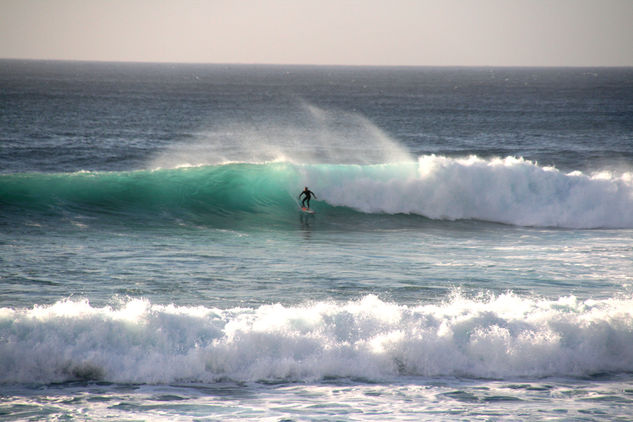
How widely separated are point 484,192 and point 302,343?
1538 centimetres

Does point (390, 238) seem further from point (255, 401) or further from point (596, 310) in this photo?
point (255, 401)

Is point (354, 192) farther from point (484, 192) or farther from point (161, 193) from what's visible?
point (161, 193)

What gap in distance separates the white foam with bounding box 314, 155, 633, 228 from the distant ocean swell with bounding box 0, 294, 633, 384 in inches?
466

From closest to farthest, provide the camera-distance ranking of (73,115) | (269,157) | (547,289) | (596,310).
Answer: (596,310), (547,289), (269,157), (73,115)

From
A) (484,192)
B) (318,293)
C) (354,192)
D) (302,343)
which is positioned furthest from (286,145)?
(302,343)

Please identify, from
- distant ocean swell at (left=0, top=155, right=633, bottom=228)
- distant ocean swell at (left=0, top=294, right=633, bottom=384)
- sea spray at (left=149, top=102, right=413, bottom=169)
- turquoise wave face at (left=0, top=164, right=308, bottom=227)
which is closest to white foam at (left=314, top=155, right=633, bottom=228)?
distant ocean swell at (left=0, top=155, right=633, bottom=228)

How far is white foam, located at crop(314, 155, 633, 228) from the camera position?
76.8ft

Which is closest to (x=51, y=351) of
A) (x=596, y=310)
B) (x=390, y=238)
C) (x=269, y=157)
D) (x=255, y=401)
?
(x=255, y=401)

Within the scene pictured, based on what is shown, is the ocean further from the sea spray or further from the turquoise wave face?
the sea spray

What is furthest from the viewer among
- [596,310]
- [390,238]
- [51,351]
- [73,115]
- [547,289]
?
[73,115]

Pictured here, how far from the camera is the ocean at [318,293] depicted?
9.70 meters

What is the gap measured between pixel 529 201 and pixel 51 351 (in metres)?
18.4

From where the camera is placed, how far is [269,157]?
40.5 m

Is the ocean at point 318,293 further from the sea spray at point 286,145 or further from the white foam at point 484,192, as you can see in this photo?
the sea spray at point 286,145
